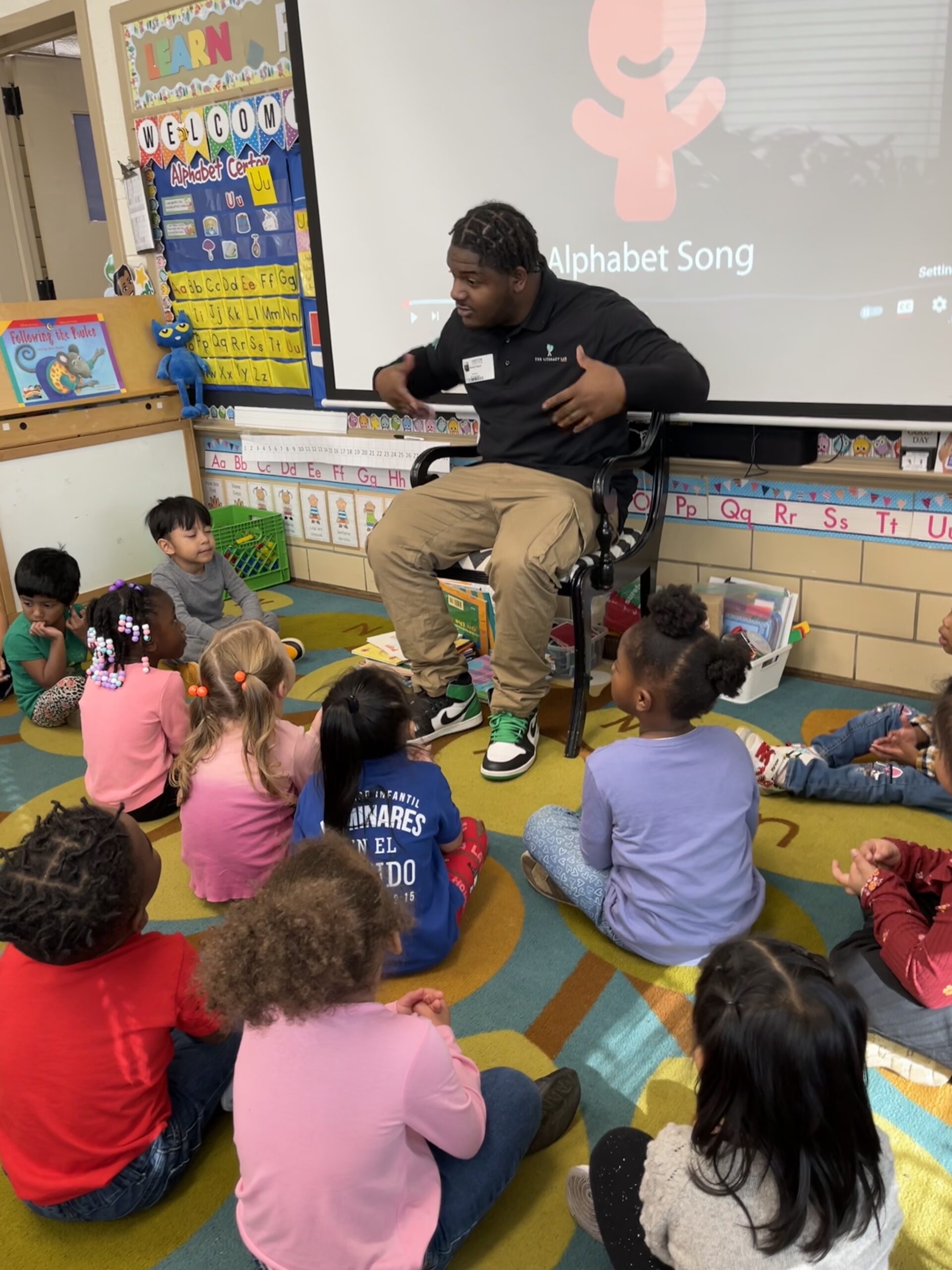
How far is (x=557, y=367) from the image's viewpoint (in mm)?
2549

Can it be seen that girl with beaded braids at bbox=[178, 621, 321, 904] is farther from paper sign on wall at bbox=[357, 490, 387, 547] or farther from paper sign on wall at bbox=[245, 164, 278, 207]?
paper sign on wall at bbox=[245, 164, 278, 207]

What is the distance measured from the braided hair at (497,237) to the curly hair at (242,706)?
3.68ft

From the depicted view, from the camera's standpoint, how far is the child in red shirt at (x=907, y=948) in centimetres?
139

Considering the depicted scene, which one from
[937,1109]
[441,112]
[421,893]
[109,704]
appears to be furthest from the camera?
[441,112]

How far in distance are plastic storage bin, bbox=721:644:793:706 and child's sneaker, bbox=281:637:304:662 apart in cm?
135

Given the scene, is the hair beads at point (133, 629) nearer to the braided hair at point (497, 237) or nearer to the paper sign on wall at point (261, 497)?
the braided hair at point (497, 237)

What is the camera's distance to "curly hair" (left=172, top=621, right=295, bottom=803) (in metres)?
1.88

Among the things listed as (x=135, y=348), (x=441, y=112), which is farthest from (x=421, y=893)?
(x=135, y=348)

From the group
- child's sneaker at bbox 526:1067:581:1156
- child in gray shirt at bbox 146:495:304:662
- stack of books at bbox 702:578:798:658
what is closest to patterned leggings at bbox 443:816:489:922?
child's sneaker at bbox 526:1067:581:1156

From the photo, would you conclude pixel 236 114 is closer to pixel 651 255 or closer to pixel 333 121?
pixel 333 121

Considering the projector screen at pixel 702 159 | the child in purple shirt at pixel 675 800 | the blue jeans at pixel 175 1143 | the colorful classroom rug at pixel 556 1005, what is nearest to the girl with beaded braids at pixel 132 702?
the colorful classroom rug at pixel 556 1005

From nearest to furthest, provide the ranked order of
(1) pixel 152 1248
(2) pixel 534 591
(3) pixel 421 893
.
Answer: (1) pixel 152 1248
(3) pixel 421 893
(2) pixel 534 591

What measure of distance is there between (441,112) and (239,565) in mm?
1785

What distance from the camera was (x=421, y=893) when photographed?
1.67m
